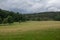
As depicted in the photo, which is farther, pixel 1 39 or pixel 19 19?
pixel 19 19

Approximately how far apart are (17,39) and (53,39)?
6.04m

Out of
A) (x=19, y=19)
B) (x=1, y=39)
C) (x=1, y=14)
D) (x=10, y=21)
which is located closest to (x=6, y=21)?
(x=10, y=21)

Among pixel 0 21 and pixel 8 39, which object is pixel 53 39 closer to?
pixel 8 39

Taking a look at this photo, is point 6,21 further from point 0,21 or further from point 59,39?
point 59,39

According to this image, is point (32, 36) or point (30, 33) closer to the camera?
point (32, 36)

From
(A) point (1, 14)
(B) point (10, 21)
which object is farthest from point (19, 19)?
(B) point (10, 21)

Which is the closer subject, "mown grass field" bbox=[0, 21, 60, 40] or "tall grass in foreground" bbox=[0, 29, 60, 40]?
"tall grass in foreground" bbox=[0, 29, 60, 40]

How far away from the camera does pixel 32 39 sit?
2562 centimetres

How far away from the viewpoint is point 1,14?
97.5 m

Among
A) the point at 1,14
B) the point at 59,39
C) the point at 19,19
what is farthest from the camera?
the point at 19,19

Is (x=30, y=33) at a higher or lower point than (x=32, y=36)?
lower

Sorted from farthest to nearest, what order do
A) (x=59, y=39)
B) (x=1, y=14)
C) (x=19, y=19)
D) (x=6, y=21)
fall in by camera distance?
(x=19, y=19), (x=1, y=14), (x=6, y=21), (x=59, y=39)

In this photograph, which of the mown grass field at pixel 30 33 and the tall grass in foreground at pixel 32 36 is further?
the mown grass field at pixel 30 33

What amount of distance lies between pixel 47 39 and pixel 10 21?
60.7 m
